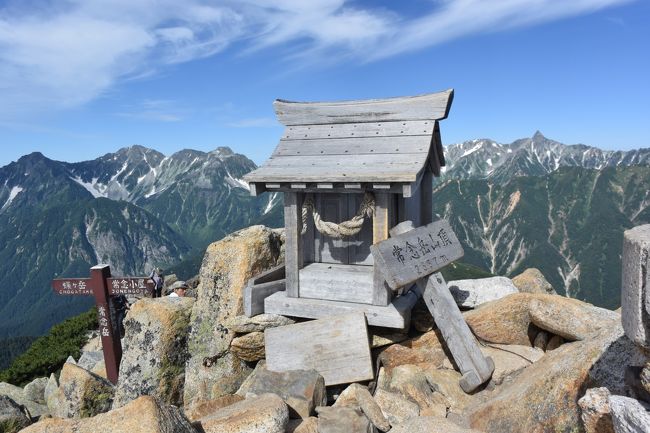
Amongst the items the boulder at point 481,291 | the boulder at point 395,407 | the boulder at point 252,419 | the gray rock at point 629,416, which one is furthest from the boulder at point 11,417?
the gray rock at point 629,416

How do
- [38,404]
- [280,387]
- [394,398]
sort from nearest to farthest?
1. [394,398]
2. [280,387]
3. [38,404]

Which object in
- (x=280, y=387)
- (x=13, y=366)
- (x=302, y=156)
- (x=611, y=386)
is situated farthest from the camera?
(x=13, y=366)

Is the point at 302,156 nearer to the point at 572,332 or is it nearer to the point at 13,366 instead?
the point at 572,332

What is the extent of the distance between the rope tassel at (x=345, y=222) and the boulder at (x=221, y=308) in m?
1.72

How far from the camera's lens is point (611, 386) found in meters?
4.31

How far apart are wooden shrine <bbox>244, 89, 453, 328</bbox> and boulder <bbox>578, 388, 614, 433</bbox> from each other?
13.2 ft

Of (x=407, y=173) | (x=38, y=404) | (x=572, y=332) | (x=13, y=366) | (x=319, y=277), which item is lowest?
(x=13, y=366)

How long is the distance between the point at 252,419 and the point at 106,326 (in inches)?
326

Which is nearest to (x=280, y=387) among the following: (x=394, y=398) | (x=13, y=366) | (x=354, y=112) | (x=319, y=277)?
(x=394, y=398)

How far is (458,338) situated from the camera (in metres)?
→ 7.09

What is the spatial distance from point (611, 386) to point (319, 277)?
5.38 metres

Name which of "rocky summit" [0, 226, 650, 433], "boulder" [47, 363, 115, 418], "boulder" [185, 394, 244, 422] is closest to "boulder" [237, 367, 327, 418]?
"rocky summit" [0, 226, 650, 433]

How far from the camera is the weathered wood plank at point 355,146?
817 cm

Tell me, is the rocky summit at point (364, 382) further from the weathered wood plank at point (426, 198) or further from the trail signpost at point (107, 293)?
the weathered wood plank at point (426, 198)
